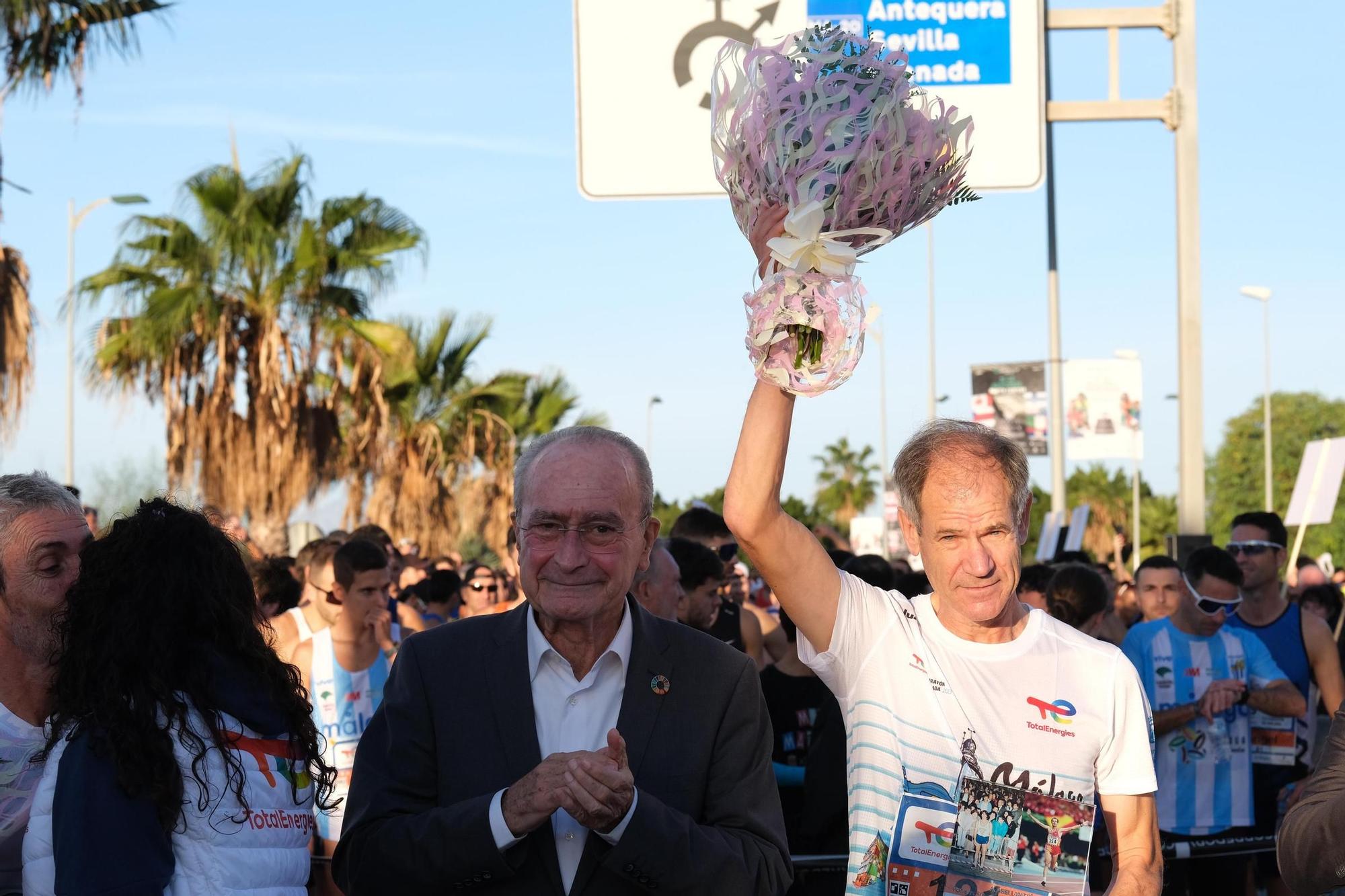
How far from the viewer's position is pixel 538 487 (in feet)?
9.80

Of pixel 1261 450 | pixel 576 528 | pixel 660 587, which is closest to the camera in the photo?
pixel 576 528

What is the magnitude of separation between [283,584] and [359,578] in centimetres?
170

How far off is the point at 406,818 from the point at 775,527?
0.92m

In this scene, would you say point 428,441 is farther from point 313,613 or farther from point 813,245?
point 813,245

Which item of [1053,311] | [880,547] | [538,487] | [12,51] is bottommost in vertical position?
[880,547]

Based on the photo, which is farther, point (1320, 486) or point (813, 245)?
point (1320, 486)

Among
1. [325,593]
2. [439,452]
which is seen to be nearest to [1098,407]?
[439,452]

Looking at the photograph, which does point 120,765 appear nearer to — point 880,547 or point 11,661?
point 11,661

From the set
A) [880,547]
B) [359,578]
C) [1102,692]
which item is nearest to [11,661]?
[1102,692]

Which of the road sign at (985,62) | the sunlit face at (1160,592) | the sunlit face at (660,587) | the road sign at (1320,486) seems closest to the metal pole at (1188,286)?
the road sign at (1320,486)

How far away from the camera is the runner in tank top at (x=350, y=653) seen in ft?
21.9

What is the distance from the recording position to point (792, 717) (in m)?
6.25

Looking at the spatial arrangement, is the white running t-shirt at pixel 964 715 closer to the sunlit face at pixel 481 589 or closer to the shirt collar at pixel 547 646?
the shirt collar at pixel 547 646

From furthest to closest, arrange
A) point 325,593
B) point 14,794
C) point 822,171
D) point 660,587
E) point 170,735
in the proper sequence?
point 325,593 < point 660,587 < point 14,794 < point 170,735 < point 822,171
